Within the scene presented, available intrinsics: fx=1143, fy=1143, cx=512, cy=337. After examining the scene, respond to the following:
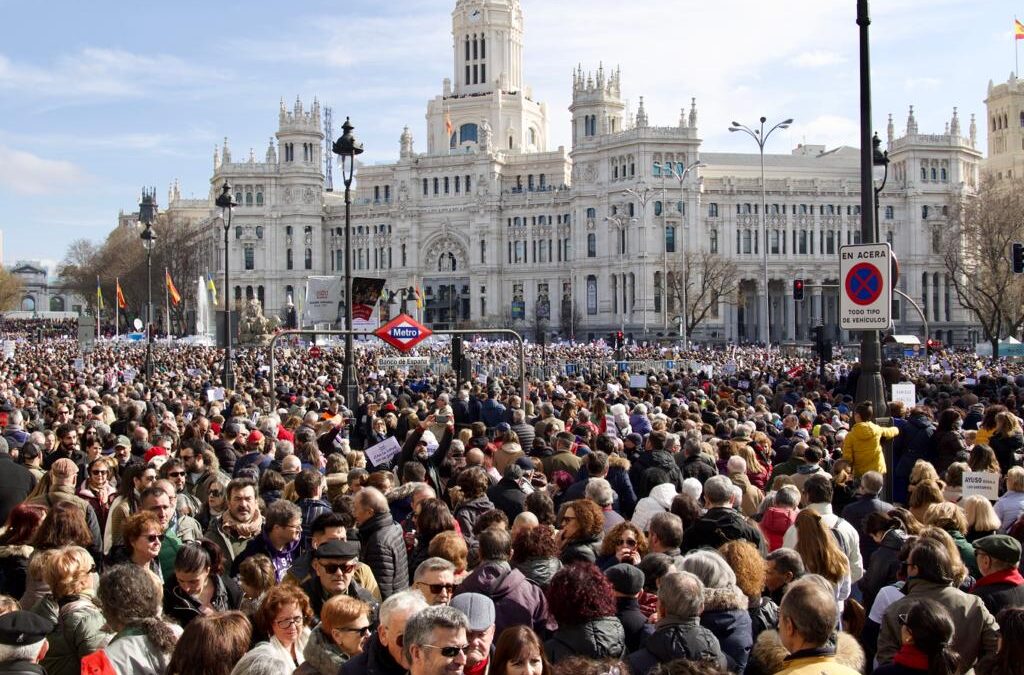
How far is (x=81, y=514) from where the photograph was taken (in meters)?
8.10

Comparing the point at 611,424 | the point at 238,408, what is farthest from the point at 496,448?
the point at 238,408

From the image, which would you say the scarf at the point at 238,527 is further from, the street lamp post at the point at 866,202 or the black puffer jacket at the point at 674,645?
the street lamp post at the point at 866,202

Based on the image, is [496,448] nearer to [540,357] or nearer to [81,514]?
[81,514]

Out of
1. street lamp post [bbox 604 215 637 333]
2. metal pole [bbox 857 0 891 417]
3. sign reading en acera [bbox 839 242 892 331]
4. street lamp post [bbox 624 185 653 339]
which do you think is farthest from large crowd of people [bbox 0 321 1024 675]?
street lamp post [bbox 604 215 637 333]

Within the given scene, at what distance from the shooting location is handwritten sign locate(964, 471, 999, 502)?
10.4 meters

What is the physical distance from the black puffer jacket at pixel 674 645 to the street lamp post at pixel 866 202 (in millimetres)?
7237

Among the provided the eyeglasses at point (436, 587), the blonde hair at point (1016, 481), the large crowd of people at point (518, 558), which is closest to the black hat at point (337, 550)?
the large crowd of people at point (518, 558)

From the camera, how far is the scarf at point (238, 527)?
9.10 m

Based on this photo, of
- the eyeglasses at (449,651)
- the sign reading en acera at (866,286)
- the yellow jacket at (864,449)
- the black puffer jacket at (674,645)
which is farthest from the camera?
the yellow jacket at (864,449)

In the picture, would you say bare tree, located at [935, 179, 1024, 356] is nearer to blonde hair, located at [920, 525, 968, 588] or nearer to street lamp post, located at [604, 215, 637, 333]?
street lamp post, located at [604, 215, 637, 333]

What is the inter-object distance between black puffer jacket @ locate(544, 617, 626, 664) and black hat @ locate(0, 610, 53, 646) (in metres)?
2.64

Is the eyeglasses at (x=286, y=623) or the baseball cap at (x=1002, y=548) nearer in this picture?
the eyeglasses at (x=286, y=623)

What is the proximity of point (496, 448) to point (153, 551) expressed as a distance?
676 cm

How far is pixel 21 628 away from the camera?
566 cm
